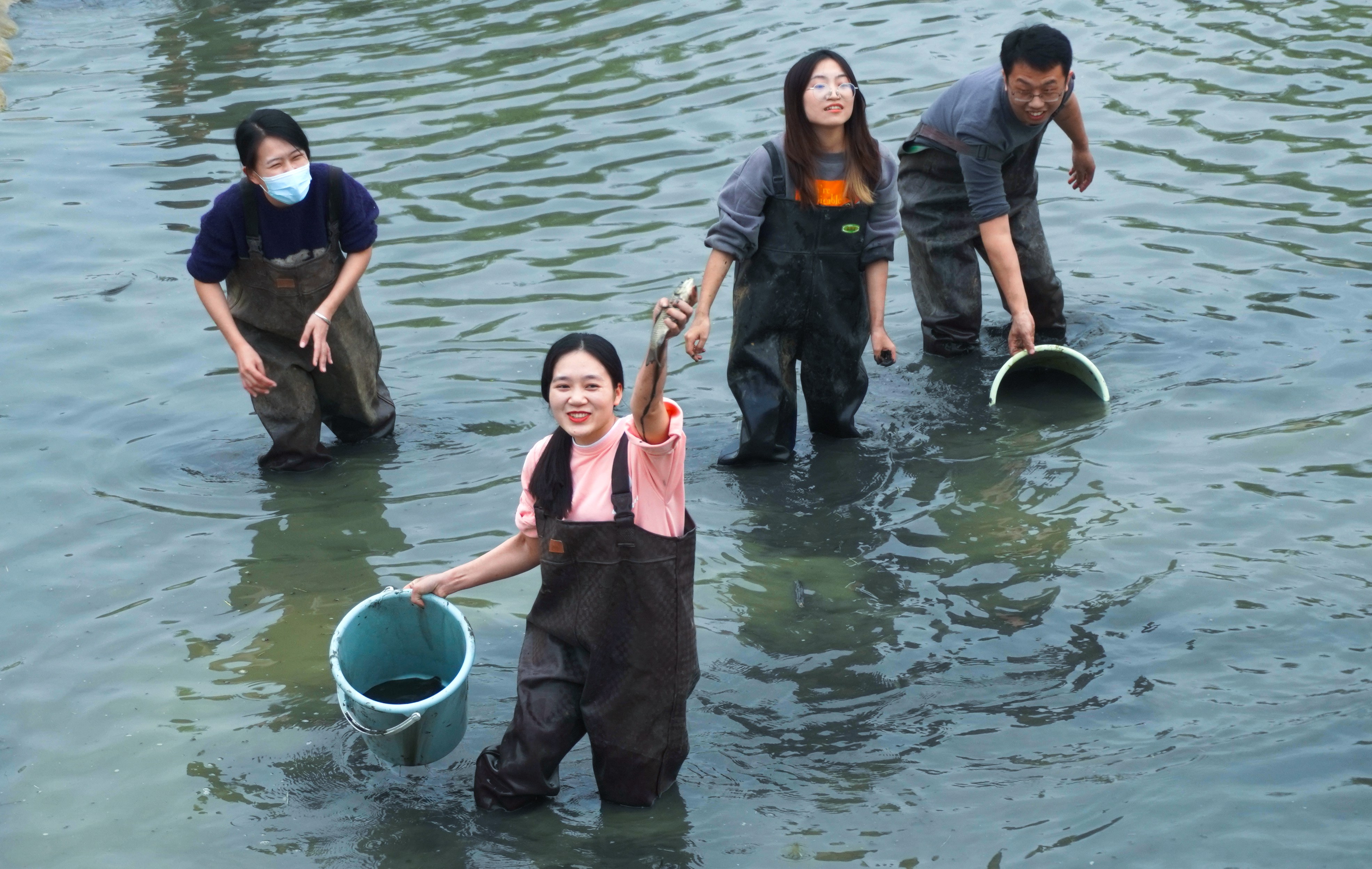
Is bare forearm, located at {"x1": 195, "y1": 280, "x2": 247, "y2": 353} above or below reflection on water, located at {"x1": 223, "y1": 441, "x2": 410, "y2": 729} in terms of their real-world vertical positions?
above

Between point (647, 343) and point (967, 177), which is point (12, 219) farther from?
point (967, 177)

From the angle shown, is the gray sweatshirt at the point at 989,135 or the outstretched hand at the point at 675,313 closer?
the outstretched hand at the point at 675,313

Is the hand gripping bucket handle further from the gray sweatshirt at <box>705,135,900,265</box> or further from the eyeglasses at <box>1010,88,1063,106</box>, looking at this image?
the eyeglasses at <box>1010,88,1063,106</box>

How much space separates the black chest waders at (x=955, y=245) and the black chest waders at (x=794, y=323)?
991mm

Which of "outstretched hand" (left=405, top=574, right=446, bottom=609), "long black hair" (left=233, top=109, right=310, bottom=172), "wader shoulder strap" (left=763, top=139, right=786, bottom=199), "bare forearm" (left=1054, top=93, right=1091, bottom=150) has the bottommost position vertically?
"outstretched hand" (left=405, top=574, right=446, bottom=609)

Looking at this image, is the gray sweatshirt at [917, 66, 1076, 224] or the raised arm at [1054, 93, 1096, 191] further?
the raised arm at [1054, 93, 1096, 191]

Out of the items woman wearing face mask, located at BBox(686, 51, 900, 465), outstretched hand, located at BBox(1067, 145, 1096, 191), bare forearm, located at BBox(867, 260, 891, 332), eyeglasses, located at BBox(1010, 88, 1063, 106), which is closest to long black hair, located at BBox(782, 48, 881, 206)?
woman wearing face mask, located at BBox(686, 51, 900, 465)

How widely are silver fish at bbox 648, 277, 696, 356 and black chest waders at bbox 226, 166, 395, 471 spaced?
2.72 m

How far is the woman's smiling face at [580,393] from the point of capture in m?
3.75

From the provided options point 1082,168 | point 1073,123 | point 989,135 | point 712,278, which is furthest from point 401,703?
point 1082,168

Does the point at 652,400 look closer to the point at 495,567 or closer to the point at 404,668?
the point at 495,567

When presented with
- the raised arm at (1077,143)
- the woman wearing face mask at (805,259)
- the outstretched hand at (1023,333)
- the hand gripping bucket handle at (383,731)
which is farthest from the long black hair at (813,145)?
the hand gripping bucket handle at (383,731)

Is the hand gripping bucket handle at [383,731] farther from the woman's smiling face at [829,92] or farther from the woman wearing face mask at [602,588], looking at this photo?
the woman's smiling face at [829,92]

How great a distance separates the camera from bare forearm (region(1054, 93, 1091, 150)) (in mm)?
6609
